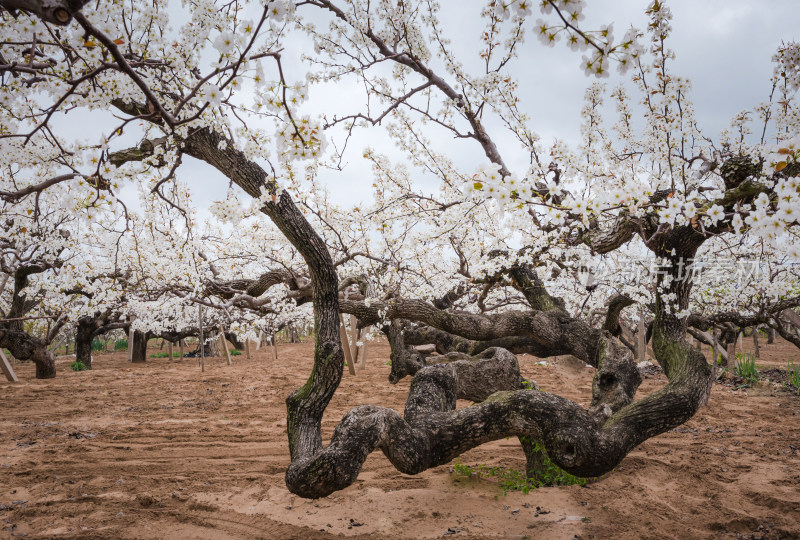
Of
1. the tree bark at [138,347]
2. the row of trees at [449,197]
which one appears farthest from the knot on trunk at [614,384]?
the tree bark at [138,347]

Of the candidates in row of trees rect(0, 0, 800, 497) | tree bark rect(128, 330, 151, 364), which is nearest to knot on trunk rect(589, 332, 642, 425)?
row of trees rect(0, 0, 800, 497)

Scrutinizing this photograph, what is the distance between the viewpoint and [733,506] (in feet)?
11.0

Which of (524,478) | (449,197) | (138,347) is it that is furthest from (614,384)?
(138,347)

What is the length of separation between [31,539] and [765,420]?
27.4ft

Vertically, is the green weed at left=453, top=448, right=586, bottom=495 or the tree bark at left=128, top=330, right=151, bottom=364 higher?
the tree bark at left=128, top=330, right=151, bottom=364

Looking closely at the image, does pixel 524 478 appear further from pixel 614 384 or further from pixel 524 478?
pixel 614 384

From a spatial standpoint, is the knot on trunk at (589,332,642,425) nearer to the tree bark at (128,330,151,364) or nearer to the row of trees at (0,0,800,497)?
the row of trees at (0,0,800,497)

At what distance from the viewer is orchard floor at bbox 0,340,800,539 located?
10.3 feet

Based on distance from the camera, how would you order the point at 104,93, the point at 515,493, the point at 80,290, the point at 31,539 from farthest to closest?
1. the point at 80,290
2. the point at 515,493
3. the point at 31,539
4. the point at 104,93

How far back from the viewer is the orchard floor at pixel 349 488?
314cm

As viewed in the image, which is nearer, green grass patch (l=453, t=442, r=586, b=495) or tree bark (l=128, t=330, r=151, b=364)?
green grass patch (l=453, t=442, r=586, b=495)

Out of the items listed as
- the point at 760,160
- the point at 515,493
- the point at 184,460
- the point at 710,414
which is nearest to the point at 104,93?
the point at 184,460

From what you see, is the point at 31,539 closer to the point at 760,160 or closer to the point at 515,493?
the point at 515,493

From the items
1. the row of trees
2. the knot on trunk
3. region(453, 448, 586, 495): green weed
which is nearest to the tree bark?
the row of trees
